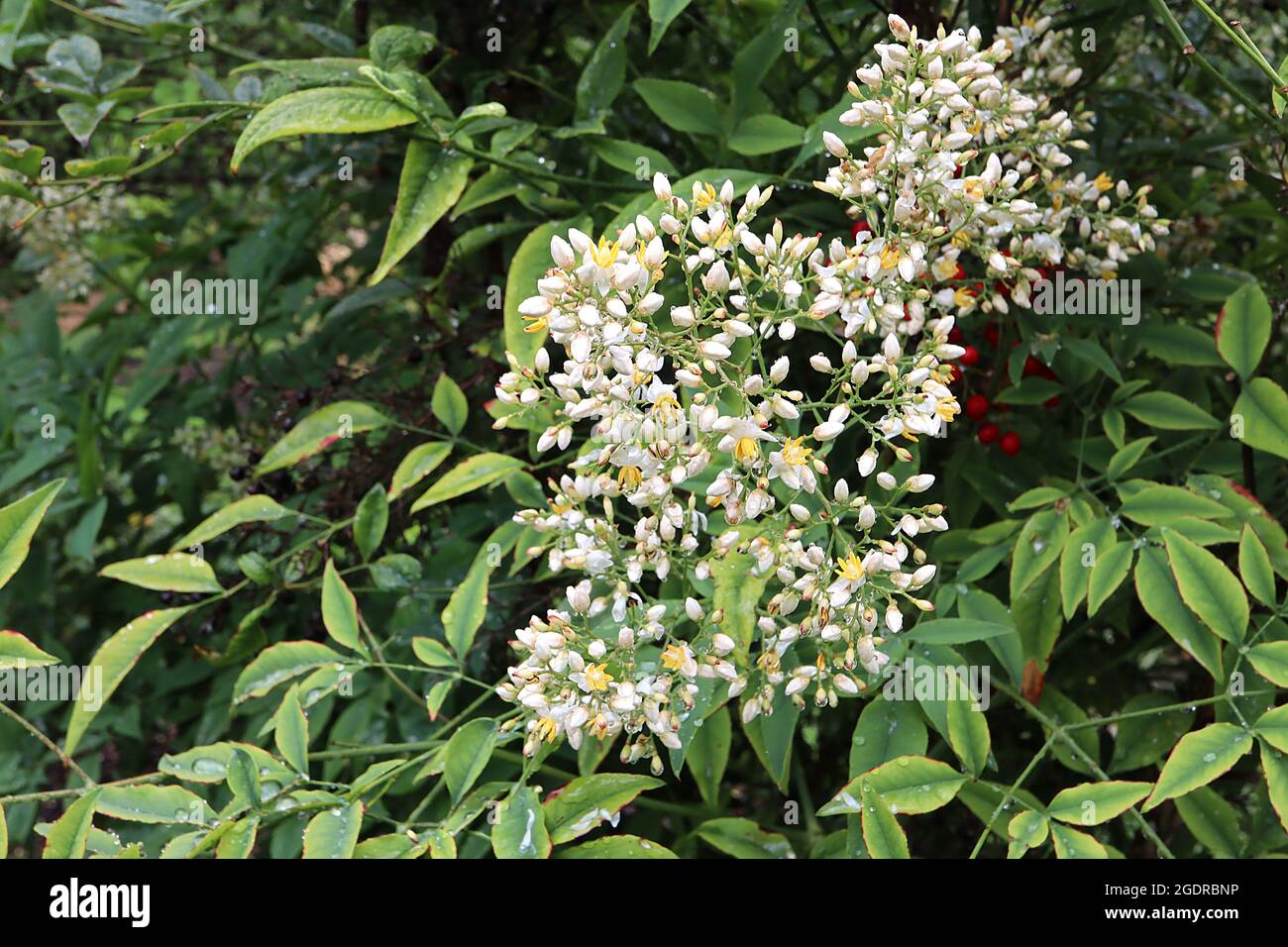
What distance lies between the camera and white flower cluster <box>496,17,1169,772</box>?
96 centimetres

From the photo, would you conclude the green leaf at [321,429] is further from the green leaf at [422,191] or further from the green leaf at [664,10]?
the green leaf at [664,10]

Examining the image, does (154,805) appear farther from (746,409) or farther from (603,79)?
(603,79)

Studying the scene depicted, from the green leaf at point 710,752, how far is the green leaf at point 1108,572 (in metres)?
0.41

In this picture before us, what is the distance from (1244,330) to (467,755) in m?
1.01

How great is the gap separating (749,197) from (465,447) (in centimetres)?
70

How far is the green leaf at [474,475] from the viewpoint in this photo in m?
1.33

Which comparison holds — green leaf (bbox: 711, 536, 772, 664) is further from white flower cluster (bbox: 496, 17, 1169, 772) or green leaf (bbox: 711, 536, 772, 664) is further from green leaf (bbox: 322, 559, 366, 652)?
green leaf (bbox: 322, 559, 366, 652)

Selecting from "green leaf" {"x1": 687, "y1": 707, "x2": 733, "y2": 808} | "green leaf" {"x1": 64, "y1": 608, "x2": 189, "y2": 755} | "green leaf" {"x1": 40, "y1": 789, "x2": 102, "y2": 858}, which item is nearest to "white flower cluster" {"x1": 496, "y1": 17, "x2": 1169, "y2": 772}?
"green leaf" {"x1": 687, "y1": 707, "x2": 733, "y2": 808}

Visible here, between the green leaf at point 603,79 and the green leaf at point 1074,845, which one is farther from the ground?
the green leaf at point 603,79

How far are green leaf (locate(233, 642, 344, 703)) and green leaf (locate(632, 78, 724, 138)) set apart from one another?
2.54 feet

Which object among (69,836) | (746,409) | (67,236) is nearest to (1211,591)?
(746,409)

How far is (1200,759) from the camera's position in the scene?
1.05 m

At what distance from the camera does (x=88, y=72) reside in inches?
61.1

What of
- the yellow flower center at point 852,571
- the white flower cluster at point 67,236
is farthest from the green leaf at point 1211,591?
the white flower cluster at point 67,236
